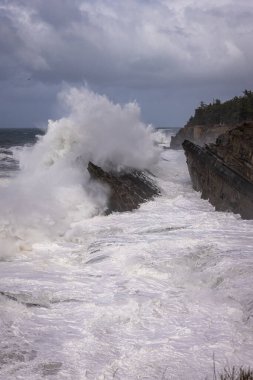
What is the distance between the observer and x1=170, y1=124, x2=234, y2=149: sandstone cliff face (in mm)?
37884

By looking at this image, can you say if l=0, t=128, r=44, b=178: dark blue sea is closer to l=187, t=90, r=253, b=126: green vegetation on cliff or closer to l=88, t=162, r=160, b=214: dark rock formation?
l=88, t=162, r=160, b=214: dark rock formation

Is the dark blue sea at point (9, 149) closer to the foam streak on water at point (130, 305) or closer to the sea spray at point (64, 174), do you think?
the sea spray at point (64, 174)

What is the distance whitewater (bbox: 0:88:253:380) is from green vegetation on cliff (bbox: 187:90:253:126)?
3013 cm

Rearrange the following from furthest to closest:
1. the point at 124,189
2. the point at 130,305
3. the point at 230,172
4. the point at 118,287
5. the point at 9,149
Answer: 1. the point at 9,149
2. the point at 124,189
3. the point at 230,172
4. the point at 118,287
5. the point at 130,305

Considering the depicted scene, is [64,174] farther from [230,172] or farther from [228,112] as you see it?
[228,112]

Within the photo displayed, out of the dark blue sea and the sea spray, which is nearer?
the sea spray

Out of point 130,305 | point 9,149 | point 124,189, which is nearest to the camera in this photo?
point 130,305

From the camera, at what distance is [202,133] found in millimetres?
44594

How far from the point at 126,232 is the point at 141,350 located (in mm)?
5747

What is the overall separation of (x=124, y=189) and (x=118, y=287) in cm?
735

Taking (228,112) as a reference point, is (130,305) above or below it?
below

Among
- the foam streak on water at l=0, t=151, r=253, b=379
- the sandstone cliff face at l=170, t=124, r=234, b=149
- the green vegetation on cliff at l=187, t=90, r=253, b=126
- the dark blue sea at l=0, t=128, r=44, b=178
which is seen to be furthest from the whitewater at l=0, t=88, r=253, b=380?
the green vegetation on cliff at l=187, t=90, r=253, b=126

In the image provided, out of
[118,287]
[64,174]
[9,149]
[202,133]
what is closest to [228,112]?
[202,133]

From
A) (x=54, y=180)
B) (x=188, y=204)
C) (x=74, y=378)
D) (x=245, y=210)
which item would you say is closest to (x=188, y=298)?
(x=74, y=378)
